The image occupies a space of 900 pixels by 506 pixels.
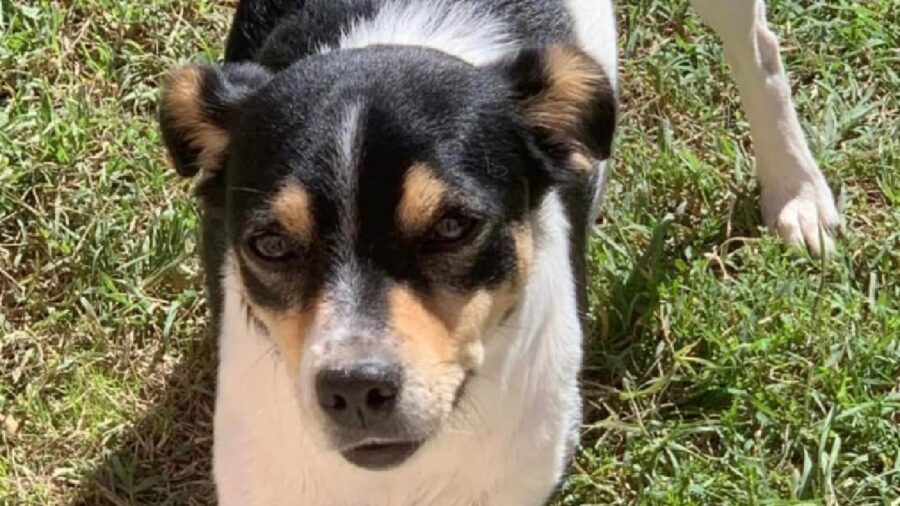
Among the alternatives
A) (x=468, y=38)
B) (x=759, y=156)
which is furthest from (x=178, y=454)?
(x=759, y=156)

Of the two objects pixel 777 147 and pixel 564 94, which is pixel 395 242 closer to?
pixel 564 94

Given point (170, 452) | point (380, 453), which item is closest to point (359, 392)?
point (380, 453)

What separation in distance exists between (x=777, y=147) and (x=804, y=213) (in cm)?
22

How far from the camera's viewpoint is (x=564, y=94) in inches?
135

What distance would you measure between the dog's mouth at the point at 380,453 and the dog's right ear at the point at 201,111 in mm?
679

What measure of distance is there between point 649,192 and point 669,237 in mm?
160

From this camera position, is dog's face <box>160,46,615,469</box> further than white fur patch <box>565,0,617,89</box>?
No

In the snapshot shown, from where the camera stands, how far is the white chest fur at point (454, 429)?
11.5 feet

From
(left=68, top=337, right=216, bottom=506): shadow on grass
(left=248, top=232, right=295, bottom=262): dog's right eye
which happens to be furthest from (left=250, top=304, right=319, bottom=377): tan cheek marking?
(left=68, top=337, right=216, bottom=506): shadow on grass

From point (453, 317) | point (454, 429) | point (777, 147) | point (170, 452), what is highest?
point (453, 317)

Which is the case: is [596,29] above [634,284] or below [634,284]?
above

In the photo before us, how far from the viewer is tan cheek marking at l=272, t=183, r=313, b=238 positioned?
312cm

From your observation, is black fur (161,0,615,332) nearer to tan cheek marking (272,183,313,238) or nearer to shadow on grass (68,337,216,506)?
tan cheek marking (272,183,313,238)

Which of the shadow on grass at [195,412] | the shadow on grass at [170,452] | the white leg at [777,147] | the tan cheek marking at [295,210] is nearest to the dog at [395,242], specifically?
the tan cheek marking at [295,210]
